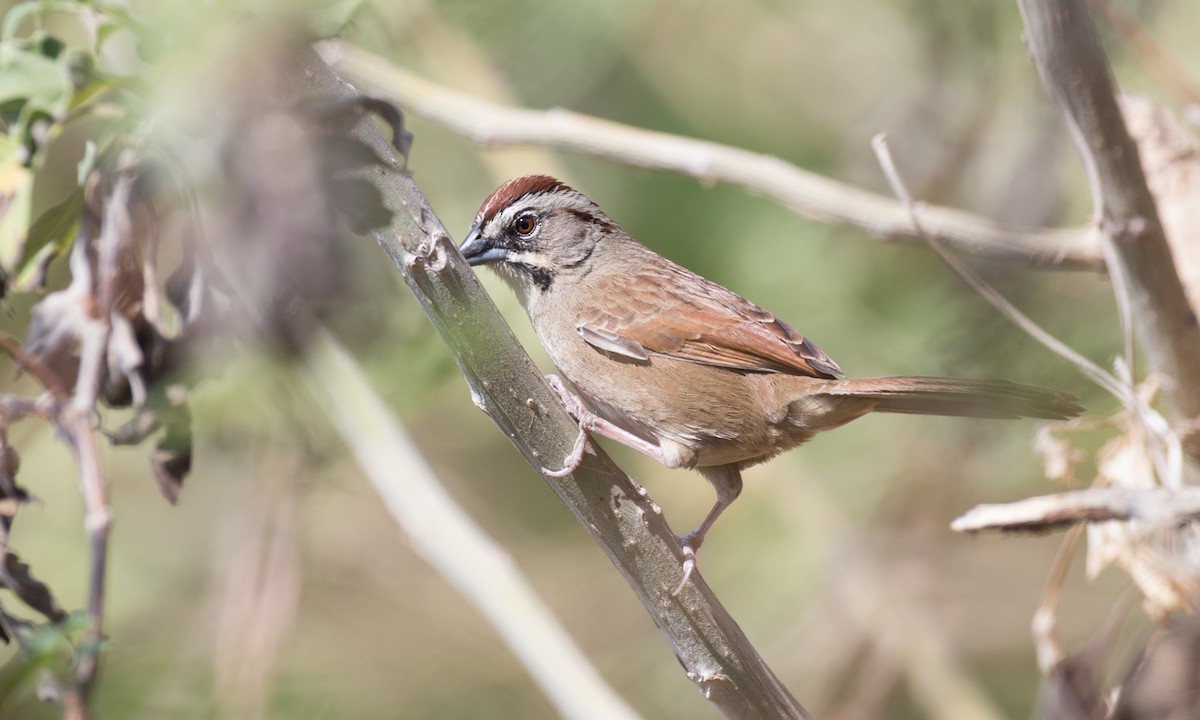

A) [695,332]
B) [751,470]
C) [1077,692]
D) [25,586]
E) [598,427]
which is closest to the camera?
[25,586]

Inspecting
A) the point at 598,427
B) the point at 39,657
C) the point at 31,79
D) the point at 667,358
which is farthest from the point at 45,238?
the point at 667,358

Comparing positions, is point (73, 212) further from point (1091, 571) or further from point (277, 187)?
point (1091, 571)

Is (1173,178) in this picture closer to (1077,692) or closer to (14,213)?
(1077,692)

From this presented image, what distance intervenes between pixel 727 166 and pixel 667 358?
0.66m

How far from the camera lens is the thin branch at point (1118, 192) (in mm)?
2270

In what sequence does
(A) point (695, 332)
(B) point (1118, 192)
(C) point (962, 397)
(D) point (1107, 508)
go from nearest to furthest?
(D) point (1107, 508) < (B) point (1118, 192) < (C) point (962, 397) < (A) point (695, 332)

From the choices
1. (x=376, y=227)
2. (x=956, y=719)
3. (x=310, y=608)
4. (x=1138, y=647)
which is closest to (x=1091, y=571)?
(x=1138, y=647)

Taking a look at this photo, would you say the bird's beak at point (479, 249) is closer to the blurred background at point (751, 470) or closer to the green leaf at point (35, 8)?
the blurred background at point (751, 470)

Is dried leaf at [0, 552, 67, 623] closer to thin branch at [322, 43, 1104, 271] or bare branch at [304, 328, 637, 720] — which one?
bare branch at [304, 328, 637, 720]

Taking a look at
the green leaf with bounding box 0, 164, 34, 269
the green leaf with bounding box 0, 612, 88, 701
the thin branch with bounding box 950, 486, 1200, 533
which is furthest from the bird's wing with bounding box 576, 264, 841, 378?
the green leaf with bounding box 0, 612, 88, 701

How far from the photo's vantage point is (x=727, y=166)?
3.40 metres

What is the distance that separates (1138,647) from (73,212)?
235cm

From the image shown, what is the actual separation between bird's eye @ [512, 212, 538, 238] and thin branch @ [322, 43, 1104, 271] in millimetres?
269

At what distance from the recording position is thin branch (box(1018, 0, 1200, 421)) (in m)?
2.27
